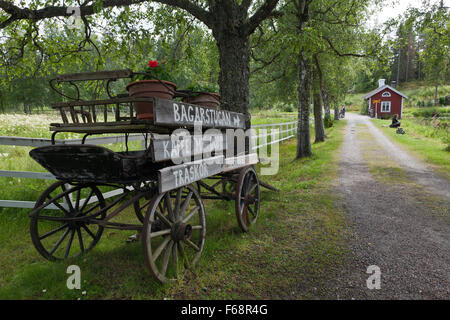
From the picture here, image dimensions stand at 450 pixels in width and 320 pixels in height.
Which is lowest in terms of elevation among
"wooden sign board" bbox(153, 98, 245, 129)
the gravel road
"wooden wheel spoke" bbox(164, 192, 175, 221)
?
the gravel road

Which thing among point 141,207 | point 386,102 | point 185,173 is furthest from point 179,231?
point 386,102

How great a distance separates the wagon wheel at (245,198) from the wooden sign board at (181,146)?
0.70m

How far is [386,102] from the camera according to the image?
1738 inches

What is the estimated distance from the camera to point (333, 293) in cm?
270

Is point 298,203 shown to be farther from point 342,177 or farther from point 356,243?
point 342,177

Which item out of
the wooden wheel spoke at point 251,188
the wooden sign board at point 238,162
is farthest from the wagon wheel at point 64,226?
the wooden wheel spoke at point 251,188

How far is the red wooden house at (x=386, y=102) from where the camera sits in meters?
43.1

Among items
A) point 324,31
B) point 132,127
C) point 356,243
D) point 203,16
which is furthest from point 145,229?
point 324,31

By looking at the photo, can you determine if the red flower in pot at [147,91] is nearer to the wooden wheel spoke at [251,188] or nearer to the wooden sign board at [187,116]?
the wooden sign board at [187,116]

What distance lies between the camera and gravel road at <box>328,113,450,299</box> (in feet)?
9.18

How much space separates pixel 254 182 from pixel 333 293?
7.50 feet

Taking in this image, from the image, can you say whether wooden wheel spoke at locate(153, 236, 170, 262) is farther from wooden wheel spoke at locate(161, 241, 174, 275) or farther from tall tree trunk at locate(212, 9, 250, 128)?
tall tree trunk at locate(212, 9, 250, 128)

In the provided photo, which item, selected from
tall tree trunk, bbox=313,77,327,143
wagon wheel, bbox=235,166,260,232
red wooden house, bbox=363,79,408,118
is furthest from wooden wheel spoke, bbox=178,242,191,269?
red wooden house, bbox=363,79,408,118

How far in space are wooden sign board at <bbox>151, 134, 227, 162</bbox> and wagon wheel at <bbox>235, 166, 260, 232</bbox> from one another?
70cm
